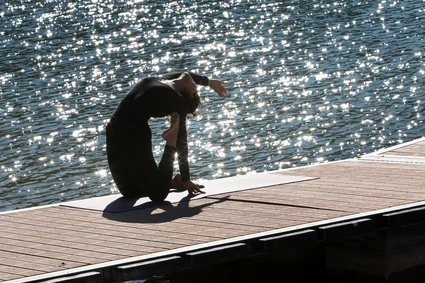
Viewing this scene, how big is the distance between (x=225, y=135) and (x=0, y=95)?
9.28 meters

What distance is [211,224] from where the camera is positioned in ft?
29.7

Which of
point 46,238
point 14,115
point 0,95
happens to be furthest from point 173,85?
point 0,95

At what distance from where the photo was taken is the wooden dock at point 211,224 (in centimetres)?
804

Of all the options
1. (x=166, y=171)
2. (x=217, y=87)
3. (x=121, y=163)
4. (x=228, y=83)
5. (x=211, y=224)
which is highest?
(x=217, y=87)

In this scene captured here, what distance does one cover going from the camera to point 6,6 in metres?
53.0

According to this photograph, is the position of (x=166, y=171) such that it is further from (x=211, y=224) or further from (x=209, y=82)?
(x=211, y=224)

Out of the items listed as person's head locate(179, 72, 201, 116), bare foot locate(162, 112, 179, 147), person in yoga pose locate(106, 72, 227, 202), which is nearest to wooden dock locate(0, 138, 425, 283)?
person in yoga pose locate(106, 72, 227, 202)

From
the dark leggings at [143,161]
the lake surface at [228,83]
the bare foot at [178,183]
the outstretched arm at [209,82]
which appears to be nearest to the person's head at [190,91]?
the outstretched arm at [209,82]

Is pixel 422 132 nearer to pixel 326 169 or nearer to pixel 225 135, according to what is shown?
pixel 225 135

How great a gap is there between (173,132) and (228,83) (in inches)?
603

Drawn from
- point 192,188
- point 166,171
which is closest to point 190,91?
point 166,171

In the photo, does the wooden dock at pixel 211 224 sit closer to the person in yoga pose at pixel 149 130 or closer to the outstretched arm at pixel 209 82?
the person in yoga pose at pixel 149 130

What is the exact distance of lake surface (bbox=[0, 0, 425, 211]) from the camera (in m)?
17.9

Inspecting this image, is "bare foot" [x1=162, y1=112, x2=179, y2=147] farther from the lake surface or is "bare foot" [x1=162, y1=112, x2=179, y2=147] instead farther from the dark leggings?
the lake surface
